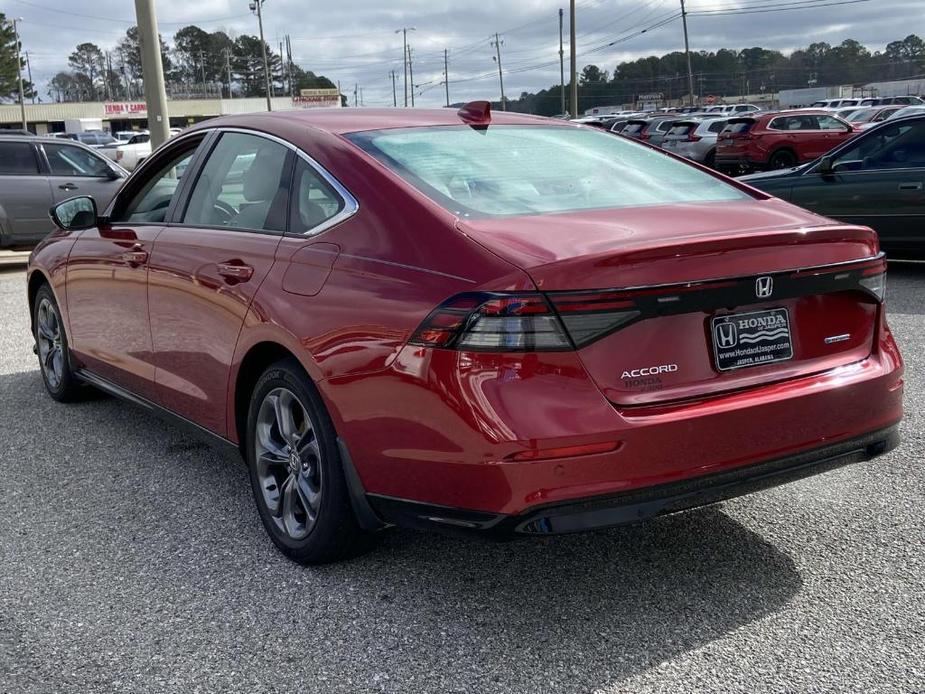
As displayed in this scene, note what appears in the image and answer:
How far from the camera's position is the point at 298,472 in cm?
357

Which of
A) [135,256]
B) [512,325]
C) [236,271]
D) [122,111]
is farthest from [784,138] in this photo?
[122,111]

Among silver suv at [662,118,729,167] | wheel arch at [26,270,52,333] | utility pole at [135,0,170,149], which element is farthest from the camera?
silver suv at [662,118,729,167]

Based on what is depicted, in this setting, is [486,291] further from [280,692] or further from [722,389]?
[280,692]

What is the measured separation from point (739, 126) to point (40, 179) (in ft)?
58.7

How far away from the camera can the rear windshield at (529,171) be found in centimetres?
336

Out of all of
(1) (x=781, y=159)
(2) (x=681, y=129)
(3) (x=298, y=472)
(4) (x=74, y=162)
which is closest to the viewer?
(3) (x=298, y=472)

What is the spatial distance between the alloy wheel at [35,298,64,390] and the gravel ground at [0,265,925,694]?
5.10ft

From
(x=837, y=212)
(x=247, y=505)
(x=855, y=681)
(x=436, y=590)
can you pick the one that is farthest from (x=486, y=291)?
(x=837, y=212)

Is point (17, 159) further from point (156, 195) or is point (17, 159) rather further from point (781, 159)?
point (781, 159)

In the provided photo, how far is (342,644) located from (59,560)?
130 cm

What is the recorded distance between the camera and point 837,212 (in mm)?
9891

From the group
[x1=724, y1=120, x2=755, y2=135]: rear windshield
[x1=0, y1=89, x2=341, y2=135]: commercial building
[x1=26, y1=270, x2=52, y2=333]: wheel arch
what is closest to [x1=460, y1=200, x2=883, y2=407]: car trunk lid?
[x1=26, y1=270, x2=52, y2=333]: wheel arch

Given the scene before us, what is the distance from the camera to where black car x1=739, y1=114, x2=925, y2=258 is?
9.34m

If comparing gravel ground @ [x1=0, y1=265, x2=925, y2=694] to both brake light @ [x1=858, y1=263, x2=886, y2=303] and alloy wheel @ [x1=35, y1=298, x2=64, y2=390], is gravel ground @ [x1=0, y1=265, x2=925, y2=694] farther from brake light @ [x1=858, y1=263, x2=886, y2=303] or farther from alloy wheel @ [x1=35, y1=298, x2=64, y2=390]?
alloy wheel @ [x1=35, y1=298, x2=64, y2=390]
